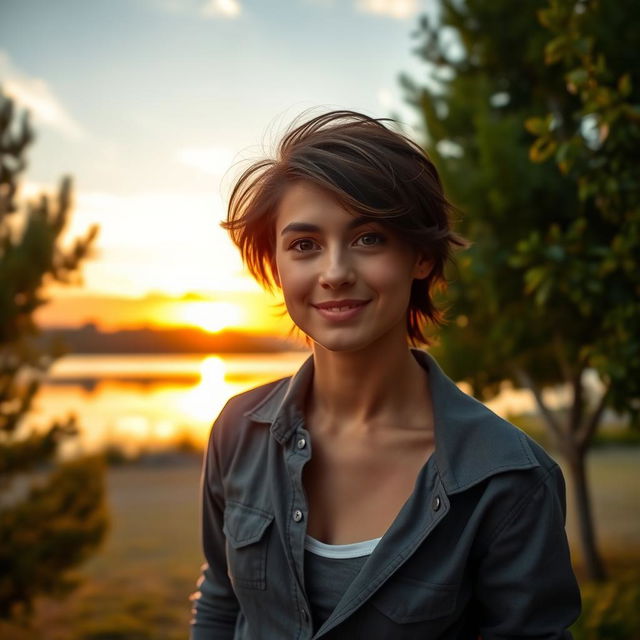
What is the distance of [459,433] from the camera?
149 cm

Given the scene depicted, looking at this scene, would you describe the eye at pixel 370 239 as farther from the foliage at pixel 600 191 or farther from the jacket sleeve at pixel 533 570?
the foliage at pixel 600 191

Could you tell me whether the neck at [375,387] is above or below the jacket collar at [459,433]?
above

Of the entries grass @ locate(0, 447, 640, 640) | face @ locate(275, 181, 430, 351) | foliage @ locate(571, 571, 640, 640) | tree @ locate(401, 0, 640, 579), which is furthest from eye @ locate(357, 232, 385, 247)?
grass @ locate(0, 447, 640, 640)

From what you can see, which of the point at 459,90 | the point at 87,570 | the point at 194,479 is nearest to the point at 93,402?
the point at 194,479

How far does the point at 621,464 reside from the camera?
1339cm

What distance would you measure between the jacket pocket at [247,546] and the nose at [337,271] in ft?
1.75

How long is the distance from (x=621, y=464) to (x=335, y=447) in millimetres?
13270

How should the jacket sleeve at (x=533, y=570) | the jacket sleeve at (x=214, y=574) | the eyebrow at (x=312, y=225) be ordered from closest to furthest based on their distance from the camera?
the jacket sleeve at (x=533, y=570), the eyebrow at (x=312, y=225), the jacket sleeve at (x=214, y=574)

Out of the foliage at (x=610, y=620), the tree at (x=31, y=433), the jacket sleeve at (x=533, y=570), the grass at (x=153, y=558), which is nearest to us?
the jacket sleeve at (x=533, y=570)

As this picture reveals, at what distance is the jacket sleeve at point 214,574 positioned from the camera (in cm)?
172

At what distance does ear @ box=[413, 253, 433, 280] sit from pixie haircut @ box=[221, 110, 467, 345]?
12 millimetres

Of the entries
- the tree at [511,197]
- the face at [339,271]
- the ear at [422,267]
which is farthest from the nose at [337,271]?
the tree at [511,197]

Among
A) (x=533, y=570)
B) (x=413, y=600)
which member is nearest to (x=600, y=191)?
(x=533, y=570)

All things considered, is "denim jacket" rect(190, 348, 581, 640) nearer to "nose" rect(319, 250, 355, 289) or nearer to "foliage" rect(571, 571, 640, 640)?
"nose" rect(319, 250, 355, 289)
